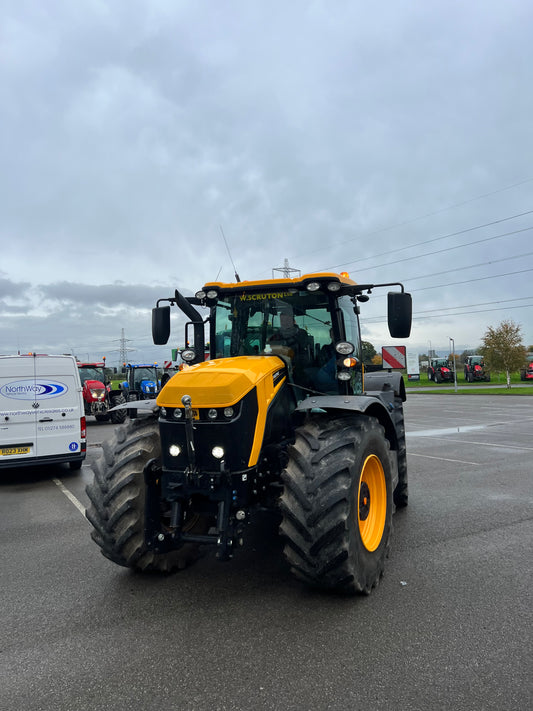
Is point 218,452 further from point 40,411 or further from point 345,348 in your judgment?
point 40,411

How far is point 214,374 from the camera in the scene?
397 centimetres

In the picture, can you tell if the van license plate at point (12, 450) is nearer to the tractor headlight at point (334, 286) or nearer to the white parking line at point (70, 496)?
the white parking line at point (70, 496)

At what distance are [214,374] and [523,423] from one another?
14.4 metres

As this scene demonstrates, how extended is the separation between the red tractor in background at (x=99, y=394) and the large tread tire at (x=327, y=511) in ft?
50.1

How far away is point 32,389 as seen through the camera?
9336 millimetres

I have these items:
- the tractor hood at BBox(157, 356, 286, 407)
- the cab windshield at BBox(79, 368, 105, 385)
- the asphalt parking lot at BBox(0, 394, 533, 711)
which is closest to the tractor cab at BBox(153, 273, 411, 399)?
the tractor hood at BBox(157, 356, 286, 407)

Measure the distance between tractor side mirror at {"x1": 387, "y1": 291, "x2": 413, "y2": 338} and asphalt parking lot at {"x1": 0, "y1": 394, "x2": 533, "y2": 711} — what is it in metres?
2.13

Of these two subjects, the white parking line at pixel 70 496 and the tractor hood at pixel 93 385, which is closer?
the white parking line at pixel 70 496

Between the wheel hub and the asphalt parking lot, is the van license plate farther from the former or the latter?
the wheel hub

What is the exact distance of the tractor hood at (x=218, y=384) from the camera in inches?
149

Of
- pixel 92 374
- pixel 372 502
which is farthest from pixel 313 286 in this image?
pixel 92 374

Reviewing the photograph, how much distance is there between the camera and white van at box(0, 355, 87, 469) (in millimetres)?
9109

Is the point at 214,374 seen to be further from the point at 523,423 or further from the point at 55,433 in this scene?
the point at 523,423

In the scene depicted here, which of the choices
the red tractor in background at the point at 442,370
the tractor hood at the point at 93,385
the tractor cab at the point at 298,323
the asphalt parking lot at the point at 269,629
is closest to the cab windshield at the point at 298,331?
the tractor cab at the point at 298,323
